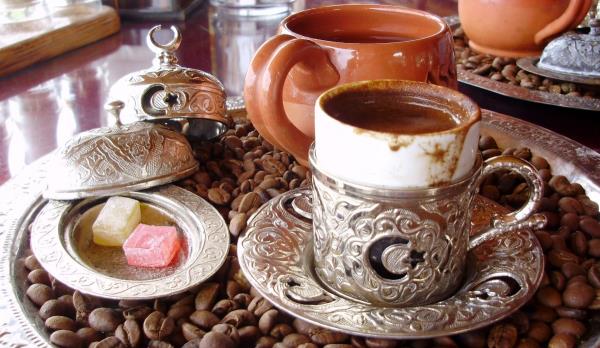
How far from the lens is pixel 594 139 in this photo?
2.72 feet

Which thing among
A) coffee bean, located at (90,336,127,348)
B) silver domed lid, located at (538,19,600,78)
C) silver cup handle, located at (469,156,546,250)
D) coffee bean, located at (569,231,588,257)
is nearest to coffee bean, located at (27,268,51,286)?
coffee bean, located at (90,336,127,348)

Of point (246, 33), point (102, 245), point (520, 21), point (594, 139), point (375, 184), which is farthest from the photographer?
point (246, 33)

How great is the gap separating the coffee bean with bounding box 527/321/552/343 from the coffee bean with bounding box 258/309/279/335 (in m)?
0.19

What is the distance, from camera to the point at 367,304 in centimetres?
46

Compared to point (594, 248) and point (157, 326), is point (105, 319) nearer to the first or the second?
point (157, 326)

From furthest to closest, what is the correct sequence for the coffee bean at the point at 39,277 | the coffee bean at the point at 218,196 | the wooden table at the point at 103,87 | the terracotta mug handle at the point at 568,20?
the terracotta mug handle at the point at 568,20
the wooden table at the point at 103,87
the coffee bean at the point at 218,196
the coffee bean at the point at 39,277

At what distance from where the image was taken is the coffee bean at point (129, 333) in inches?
17.9

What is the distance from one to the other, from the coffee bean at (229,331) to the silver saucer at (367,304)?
0.11 ft

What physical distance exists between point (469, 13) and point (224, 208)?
66cm

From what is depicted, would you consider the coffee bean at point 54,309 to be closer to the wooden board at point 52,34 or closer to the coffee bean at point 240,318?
the coffee bean at point 240,318

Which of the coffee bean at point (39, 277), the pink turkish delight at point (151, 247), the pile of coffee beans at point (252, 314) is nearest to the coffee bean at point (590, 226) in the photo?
the pile of coffee beans at point (252, 314)

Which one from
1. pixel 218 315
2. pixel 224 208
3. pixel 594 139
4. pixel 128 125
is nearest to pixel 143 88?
pixel 128 125

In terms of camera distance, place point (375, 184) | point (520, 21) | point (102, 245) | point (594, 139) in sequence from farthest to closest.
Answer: point (520, 21) < point (594, 139) < point (102, 245) < point (375, 184)

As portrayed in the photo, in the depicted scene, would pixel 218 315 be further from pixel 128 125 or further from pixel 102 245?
pixel 128 125
